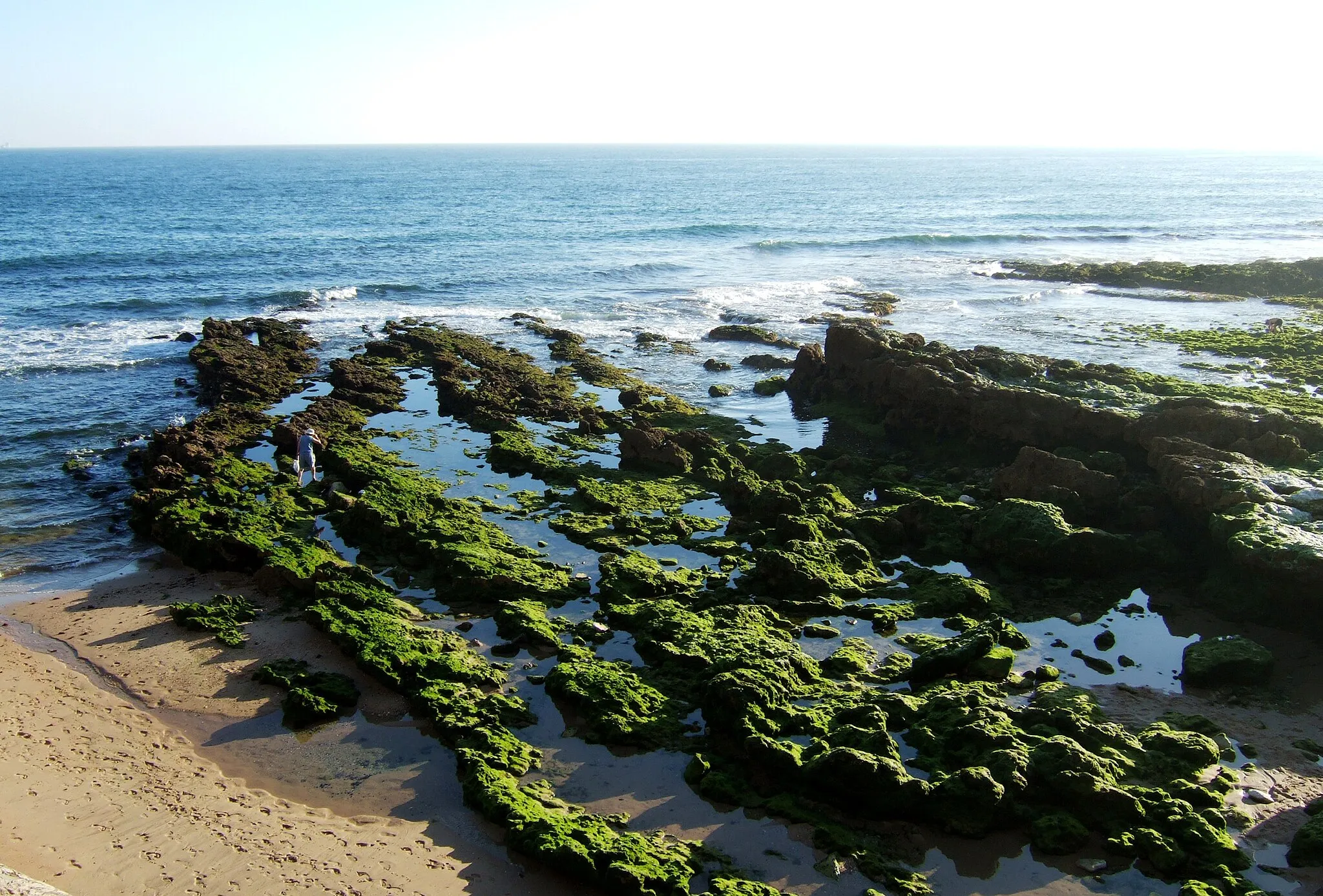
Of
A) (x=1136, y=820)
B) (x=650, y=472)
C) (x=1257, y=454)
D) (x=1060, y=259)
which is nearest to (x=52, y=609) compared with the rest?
(x=650, y=472)

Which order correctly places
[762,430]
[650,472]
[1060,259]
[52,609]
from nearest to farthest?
[52,609] → [650,472] → [762,430] → [1060,259]

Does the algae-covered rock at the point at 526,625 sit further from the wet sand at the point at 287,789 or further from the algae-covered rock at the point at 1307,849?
the algae-covered rock at the point at 1307,849

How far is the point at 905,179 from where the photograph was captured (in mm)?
142375

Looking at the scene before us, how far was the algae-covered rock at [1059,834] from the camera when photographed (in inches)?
388

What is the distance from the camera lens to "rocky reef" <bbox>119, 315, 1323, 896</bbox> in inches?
404

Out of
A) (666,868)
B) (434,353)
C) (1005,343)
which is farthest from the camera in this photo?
(1005,343)

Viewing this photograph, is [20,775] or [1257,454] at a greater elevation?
[1257,454]

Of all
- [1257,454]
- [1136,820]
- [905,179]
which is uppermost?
[905,179]

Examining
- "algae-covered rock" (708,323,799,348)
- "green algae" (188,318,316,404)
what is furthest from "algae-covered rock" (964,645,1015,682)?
"algae-covered rock" (708,323,799,348)

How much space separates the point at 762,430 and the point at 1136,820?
14.8m

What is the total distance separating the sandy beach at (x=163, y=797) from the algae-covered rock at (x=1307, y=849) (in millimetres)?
7872

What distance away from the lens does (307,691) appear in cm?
1220

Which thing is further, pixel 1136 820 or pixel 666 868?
pixel 1136 820

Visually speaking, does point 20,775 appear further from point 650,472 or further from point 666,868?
point 650,472
